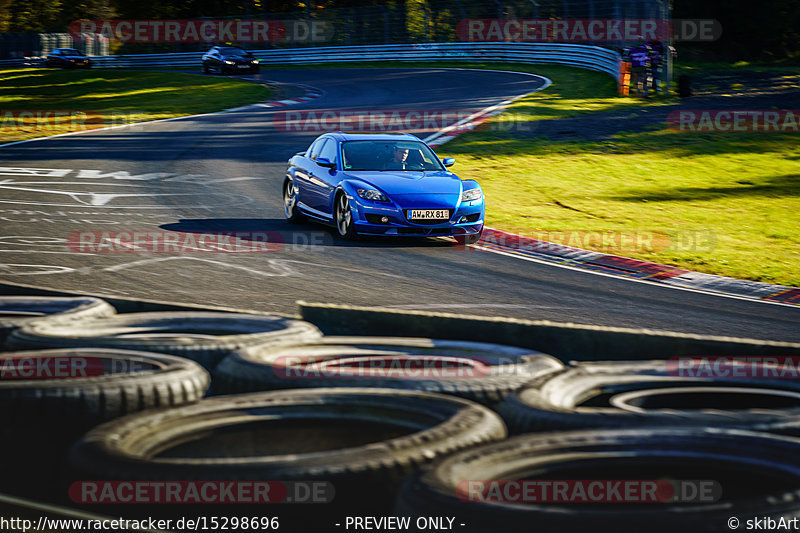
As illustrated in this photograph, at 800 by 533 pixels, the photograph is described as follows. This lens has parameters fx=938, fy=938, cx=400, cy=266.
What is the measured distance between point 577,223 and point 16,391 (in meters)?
12.8

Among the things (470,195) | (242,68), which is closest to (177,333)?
(470,195)

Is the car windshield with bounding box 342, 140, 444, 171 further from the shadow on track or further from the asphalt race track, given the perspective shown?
the asphalt race track

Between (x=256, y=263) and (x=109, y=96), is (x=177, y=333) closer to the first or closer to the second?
(x=256, y=263)

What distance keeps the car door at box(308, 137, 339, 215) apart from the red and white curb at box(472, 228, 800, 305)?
2.43 metres

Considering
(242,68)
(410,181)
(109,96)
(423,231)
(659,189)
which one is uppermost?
(242,68)

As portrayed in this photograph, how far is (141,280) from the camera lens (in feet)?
36.5

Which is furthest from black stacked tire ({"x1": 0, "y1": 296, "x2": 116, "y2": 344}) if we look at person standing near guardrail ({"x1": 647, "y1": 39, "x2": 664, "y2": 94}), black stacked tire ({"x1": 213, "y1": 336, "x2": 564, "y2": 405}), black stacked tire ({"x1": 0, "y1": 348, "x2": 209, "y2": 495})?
person standing near guardrail ({"x1": 647, "y1": 39, "x2": 664, "y2": 94})

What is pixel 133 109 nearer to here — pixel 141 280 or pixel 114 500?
pixel 141 280

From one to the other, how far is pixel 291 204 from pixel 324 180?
123 centimetres

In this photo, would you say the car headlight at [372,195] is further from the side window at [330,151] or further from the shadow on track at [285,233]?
the side window at [330,151]

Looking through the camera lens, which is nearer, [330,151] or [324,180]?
[324,180]

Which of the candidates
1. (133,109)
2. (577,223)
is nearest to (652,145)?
(577,223)

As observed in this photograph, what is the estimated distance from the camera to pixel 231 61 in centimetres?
5116

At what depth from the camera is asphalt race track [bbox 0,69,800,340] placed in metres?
10.2
